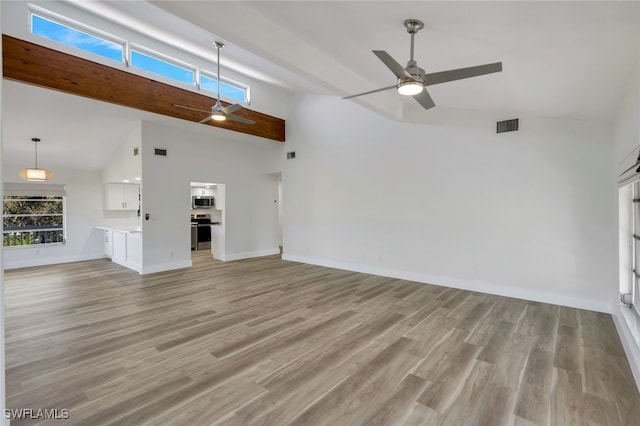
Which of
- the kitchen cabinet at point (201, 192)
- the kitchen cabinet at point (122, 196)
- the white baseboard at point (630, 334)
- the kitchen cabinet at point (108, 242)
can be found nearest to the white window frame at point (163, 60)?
the kitchen cabinet at point (122, 196)

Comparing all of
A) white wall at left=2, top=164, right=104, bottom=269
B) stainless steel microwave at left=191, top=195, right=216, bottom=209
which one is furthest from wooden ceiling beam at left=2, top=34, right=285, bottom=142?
white wall at left=2, top=164, right=104, bottom=269

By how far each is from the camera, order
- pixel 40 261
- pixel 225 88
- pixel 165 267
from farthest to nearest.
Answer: pixel 40 261, pixel 225 88, pixel 165 267

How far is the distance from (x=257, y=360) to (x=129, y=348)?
139 cm

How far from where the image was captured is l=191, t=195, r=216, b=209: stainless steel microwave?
31.5ft

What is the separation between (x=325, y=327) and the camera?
3.64 metres

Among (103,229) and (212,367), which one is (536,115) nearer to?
(212,367)

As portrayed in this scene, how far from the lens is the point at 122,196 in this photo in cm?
840

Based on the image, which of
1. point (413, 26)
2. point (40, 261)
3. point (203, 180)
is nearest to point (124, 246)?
point (40, 261)

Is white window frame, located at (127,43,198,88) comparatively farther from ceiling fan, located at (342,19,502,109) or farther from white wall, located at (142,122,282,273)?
ceiling fan, located at (342,19,502,109)

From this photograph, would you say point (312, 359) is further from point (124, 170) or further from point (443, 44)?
point (124, 170)

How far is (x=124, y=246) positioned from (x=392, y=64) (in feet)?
24.1

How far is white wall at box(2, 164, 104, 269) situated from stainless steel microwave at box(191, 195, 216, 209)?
241cm

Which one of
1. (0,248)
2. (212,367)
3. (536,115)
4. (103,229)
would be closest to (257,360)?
(212,367)

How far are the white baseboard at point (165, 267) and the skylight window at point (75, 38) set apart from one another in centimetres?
405
